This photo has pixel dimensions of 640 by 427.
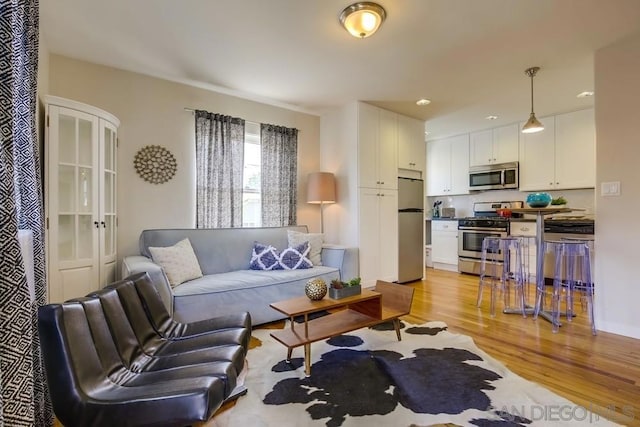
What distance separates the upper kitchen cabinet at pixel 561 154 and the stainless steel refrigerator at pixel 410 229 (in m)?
1.78

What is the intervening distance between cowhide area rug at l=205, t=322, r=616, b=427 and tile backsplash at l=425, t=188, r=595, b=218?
3.56 m

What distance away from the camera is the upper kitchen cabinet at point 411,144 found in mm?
4618

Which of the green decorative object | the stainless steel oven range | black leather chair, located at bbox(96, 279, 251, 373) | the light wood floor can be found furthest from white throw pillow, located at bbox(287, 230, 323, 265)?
the stainless steel oven range

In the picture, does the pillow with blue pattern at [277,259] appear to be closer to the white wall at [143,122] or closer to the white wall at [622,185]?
the white wall at [143,122]

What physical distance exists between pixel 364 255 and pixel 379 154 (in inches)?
54.8

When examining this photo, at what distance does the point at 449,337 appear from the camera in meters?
2.66

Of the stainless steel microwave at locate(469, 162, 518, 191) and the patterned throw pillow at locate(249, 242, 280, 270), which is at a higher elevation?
the stainless steel microwave at locate(469, 162, 518, 191)

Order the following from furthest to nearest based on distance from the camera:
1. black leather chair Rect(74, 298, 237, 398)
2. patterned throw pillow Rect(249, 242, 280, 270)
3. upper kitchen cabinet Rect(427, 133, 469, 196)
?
upper kitchen cabinet Rect(427, 133, 469, 196) → patterned throw pillow Rect(249, 242, 280, 270) → black leather chair Rect(74, 298, 237, 398)

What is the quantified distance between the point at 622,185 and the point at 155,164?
4342 mm

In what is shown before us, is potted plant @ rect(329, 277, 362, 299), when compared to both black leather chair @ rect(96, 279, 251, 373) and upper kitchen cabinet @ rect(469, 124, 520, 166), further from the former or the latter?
upper kitchen cabinet @ rect(469, 124, 520, 166)

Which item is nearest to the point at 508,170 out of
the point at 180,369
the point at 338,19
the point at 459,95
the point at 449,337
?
the point at 459,95

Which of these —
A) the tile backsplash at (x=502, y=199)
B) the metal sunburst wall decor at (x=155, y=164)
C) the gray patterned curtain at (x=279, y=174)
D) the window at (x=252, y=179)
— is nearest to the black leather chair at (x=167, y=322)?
the metal sunburst wall decor at (x=155, y=164)

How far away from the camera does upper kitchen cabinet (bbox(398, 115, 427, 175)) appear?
4.62m

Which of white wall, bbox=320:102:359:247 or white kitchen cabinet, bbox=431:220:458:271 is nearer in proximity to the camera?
white wall, bbox=320:102:359:247
